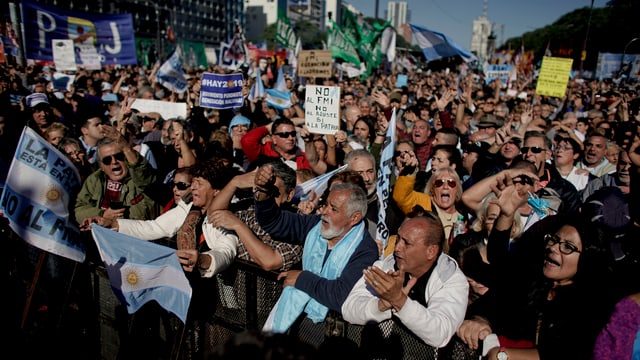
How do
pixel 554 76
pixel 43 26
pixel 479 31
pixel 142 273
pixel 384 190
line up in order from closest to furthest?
pixel 142 273 → pixel 384 190 → pixel 554 76 → pixel 43 26 → pixel 479 31

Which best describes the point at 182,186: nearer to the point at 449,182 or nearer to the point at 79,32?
the point at 449,182

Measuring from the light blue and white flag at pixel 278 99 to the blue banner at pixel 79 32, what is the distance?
5837mm

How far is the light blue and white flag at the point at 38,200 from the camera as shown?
10.6 ft

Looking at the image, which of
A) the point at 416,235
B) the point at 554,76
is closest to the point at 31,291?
the point at 416,235

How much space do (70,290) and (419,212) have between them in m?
2.79

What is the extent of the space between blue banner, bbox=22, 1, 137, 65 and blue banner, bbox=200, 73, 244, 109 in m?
6.17

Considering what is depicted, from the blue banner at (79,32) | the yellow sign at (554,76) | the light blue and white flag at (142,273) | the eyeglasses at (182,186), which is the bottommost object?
the light blue and white flag at (142,273)

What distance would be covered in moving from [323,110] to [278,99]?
4.42m

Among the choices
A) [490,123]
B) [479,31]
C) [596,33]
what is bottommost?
[490,123]

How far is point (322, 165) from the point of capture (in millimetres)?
5184

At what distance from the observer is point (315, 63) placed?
33.4ft

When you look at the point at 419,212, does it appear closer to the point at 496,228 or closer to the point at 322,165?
the point at 496,228

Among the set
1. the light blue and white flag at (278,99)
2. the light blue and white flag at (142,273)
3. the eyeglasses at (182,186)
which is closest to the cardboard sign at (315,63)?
the light blue and white flag at (278,99)

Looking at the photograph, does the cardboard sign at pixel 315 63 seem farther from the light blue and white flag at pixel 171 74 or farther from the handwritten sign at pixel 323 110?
the handwritten sign at pixel 323 110
